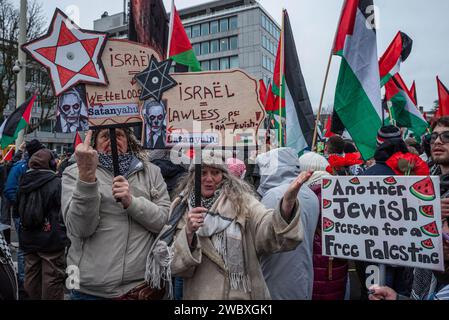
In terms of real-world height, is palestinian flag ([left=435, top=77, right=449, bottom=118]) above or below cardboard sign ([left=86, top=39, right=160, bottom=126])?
above

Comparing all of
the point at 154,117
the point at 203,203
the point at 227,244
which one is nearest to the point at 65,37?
the point at 154,117

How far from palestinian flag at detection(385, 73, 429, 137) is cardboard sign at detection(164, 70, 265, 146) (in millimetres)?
6564

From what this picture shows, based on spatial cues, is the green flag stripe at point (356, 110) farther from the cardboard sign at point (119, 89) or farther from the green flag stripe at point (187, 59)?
the green flag stripe at point (187, 59)

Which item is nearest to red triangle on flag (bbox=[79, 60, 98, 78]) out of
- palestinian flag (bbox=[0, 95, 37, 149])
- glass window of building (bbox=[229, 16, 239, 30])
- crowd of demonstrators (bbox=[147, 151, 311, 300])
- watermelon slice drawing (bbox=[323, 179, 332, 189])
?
crowd of demonstrators (bbox=[147, 151, 311, 300])

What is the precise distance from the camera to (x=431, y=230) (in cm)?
192

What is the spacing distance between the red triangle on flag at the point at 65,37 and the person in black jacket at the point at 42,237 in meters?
1.92

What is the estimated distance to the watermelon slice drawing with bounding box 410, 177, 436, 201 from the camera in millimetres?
1937

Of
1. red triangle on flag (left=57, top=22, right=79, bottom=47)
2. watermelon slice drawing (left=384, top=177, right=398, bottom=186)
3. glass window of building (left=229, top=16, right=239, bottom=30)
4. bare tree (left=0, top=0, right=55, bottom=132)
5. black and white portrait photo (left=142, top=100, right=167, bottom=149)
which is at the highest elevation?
glass window of building (left=229, top=16, right=239, bottom=30)

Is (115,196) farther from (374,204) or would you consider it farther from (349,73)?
(349,73)

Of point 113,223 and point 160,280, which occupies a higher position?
point 113,223

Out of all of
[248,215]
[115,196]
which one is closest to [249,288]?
[248,215]

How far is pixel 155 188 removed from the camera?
101 inches

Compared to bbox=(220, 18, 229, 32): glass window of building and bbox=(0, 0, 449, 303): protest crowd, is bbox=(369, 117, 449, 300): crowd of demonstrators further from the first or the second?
bbox=(220, 18, 229, 32): glass window of building
